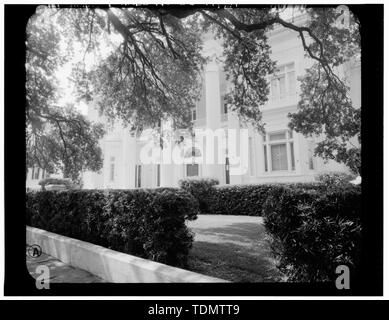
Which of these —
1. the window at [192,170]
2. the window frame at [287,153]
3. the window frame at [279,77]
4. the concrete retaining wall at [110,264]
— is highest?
the window frame at [279,77]

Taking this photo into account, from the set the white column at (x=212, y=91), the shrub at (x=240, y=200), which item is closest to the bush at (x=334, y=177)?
the white column at (x=212, y=91)

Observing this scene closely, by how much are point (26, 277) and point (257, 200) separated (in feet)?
21.3

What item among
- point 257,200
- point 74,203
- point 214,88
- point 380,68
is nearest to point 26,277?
point 74,203

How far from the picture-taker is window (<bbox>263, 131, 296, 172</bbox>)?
3.44m

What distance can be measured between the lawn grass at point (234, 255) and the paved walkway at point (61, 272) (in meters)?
1.33

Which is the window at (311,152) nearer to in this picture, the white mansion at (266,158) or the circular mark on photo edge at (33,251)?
the white mansion at (266,158)

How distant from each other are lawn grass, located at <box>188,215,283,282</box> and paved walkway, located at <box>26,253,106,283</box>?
1.33 metres

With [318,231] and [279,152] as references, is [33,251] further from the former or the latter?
[279,152]

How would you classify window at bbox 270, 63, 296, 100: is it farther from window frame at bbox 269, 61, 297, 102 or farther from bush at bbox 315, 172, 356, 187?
bush at bbox 315, 172, 356, 187

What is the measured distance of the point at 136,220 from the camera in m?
3.38

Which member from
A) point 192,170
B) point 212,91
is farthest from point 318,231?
point 212,91

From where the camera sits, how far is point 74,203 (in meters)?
4.79

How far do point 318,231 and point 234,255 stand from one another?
69.7 inches

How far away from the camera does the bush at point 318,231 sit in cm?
223
